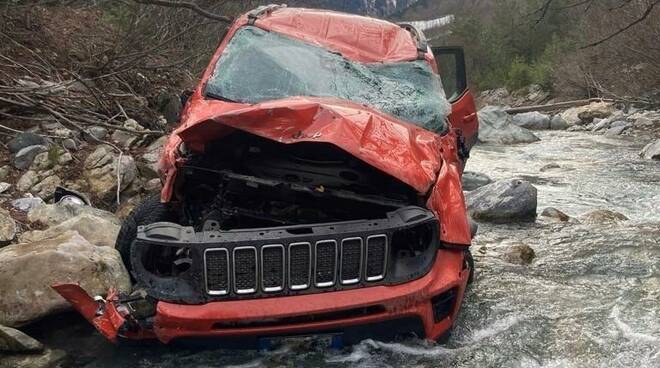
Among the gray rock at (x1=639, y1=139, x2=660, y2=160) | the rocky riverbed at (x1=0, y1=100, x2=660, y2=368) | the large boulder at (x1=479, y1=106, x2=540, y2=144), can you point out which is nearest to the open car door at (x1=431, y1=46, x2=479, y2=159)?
the rocky riverbed at (x1=0, y1=100, x2=660, y2=368)

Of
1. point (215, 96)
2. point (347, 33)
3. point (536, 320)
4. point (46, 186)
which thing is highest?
point (347, 33)

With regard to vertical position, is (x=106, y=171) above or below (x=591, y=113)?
above

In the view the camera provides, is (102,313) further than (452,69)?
No

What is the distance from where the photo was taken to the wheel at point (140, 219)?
4.51 meters

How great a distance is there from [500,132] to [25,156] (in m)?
14.3

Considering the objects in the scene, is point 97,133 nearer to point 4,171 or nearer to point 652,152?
point 4,171

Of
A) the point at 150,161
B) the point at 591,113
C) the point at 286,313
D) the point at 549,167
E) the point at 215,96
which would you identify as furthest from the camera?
the point at 591,113

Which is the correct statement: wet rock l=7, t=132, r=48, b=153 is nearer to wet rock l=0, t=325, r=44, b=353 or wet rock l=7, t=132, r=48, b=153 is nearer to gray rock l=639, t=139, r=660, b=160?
wet rock l=0, t=325, r=44, b=353

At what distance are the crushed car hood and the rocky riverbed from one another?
1.00 meters

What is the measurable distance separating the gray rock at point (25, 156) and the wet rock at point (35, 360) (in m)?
3.49

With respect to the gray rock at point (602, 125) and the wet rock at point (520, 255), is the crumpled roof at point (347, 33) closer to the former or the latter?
the wet rock at point (520, 255)

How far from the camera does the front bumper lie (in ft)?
10.8

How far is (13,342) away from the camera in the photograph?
3619 millimetres

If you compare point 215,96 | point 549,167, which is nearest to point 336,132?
point 215,96
